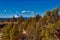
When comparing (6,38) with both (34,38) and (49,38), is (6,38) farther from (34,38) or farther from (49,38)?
(49,38)

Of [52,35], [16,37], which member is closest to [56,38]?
[52,35]

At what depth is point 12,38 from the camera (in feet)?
99.2

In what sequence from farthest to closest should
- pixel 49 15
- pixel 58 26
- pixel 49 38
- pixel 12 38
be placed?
pixel 49 15, pixel 12 38, pixel 58 26, pixel 49 38

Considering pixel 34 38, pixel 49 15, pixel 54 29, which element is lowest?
pixel 34 38

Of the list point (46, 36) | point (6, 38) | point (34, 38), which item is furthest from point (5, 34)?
point (46, 36)

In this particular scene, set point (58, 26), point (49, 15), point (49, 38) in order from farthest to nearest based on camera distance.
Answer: point (49, 15) → point (58, 26) → point (49, 38)

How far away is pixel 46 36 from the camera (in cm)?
2620

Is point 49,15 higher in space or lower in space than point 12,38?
higher

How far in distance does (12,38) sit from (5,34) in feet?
6.58

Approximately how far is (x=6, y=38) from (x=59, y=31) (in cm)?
1079

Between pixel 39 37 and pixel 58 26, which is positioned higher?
pixel 58 26

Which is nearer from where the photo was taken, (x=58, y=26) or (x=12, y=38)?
(x=58, y=26)

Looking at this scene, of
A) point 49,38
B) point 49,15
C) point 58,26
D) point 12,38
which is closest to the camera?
point 49,38

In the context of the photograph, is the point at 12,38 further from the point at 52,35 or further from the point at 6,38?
the point at 52,35
